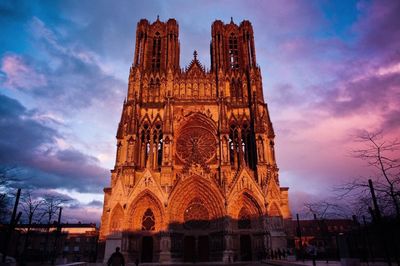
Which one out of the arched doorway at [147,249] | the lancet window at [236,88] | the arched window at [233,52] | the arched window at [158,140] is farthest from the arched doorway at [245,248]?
the arched window at [233,52]

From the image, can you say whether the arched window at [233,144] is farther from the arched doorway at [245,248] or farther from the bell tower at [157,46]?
the bell tower at [157,46]

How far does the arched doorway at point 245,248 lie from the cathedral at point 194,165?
86mm

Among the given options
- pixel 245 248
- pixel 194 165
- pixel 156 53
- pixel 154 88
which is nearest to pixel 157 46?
pixel 156 53

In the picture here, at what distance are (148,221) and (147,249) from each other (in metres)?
2.40

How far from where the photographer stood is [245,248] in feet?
90.5

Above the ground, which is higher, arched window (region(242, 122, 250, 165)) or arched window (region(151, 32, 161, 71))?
arched window (region(151, 32, 161, 71))

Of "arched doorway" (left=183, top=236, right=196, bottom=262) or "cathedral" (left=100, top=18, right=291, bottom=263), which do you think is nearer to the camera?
"cathedral" (left=100, top=18, right=291, bottom=263)

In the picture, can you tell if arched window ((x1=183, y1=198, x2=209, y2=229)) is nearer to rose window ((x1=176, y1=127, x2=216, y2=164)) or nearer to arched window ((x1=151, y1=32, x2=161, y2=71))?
rose window ((x1=176, y1=127, x2=216, y2=164))

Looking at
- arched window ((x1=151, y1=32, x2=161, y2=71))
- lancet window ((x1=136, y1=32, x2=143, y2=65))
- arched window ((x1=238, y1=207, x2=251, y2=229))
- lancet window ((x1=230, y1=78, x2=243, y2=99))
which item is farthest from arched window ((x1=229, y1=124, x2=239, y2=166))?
lancet window ((x1=136, y1=32, x2=143, y2=65))

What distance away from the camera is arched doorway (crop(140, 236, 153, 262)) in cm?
2695

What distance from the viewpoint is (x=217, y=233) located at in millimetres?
27297

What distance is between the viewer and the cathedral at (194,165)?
26906 millimetres

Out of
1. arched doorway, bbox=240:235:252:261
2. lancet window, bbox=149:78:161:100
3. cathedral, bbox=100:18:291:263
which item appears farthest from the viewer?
lancet window, bbox=149:78:161:100

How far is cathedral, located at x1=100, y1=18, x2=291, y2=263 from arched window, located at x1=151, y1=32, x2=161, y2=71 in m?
0.17
